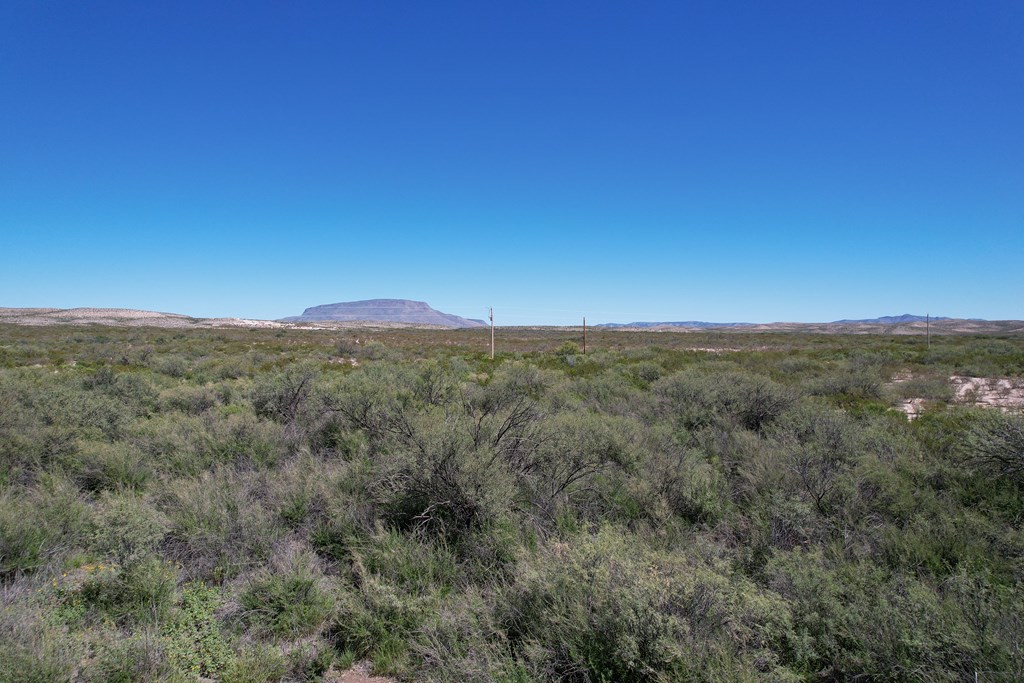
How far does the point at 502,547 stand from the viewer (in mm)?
3859

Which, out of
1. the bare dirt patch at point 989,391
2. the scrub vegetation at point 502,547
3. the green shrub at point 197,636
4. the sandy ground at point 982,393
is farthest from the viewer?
the bare dirt patch at point 989,391

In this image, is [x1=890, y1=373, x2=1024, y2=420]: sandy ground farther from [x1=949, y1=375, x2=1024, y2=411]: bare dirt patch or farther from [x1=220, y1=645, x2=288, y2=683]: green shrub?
[x1=220, y1=645, x2=288, y2=683]: green shrub

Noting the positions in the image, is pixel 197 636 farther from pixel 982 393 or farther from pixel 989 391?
pixel 989 391

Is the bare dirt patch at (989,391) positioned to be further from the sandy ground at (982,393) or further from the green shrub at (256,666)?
the green shrub at (256,666)

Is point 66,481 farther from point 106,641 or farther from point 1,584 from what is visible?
point 106,641

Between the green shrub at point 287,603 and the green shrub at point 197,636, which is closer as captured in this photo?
the green shrub at point 197,636

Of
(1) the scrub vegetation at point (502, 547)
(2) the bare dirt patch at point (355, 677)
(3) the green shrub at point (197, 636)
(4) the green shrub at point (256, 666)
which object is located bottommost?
(2) the bare dirt patch at point (355, 677)

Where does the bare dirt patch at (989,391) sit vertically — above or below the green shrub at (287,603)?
above

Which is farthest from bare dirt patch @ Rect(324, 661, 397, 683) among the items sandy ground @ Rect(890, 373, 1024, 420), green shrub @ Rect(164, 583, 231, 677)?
sandy ground @ Rect(890, 373, 1024, 420)

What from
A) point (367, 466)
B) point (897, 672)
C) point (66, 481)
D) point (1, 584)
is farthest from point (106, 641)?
point (897, 672)

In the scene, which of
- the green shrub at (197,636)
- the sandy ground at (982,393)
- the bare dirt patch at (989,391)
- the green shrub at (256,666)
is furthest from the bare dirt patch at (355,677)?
the bare dirt patch at (989,391)

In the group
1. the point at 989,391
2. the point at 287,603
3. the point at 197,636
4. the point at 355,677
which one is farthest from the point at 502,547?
the point at 989,391

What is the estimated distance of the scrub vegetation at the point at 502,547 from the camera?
263cm

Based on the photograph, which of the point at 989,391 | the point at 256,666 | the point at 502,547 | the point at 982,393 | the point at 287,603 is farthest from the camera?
the point at 989,391
